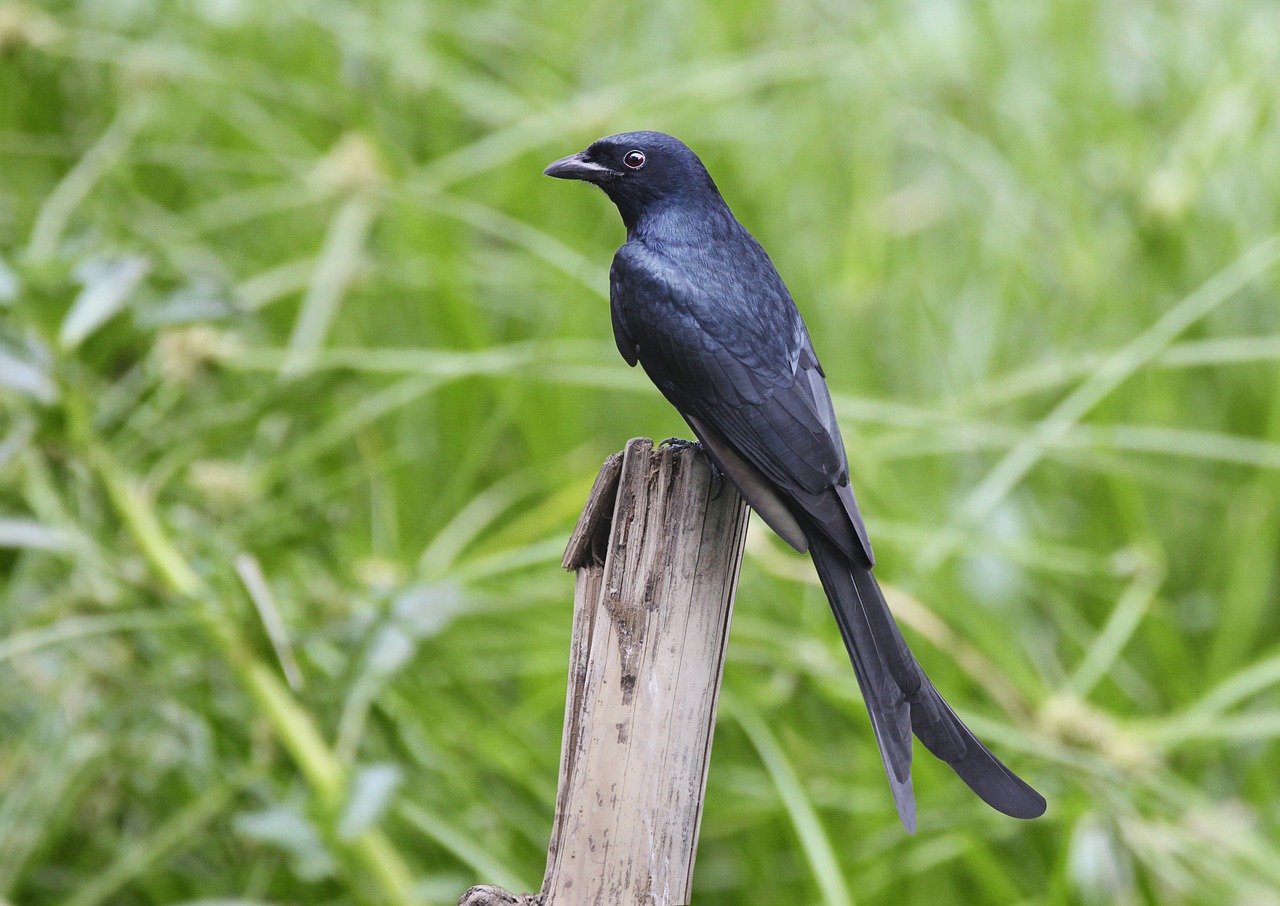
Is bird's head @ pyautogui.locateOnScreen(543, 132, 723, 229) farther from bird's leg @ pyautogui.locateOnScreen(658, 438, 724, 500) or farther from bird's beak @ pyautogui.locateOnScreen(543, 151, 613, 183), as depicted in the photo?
bird's leg @ pyautogui.locateOnScreen(658, 438, 724, 500)

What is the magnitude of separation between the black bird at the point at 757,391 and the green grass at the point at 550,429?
29.7 inches

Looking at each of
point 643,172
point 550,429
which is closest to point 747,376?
point 643,172

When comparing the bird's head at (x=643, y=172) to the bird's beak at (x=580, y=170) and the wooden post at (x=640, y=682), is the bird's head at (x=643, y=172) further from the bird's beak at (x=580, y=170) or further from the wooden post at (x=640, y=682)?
the wooden post at (x=640, y=682)

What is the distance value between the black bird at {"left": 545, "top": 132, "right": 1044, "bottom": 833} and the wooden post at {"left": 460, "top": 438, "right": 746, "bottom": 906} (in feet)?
0.35

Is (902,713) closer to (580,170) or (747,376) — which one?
(747,376)

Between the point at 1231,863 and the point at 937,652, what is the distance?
0.75m

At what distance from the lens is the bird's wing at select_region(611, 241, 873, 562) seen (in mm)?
1545

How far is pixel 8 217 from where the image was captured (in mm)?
3559

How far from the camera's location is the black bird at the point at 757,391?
4.58ft

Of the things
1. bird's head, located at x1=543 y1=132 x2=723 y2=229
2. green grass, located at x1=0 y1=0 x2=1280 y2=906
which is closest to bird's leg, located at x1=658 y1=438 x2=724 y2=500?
bird's head, located at x1=543 y1=132 x2=723 y2=229

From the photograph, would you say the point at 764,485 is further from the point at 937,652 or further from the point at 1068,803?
the point at 937,652

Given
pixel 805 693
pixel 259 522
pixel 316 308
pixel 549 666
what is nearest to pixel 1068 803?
pixel 805 693

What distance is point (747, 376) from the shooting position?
5.43ft

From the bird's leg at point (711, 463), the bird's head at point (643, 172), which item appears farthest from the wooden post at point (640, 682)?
the bird's head at point (643, 172)
